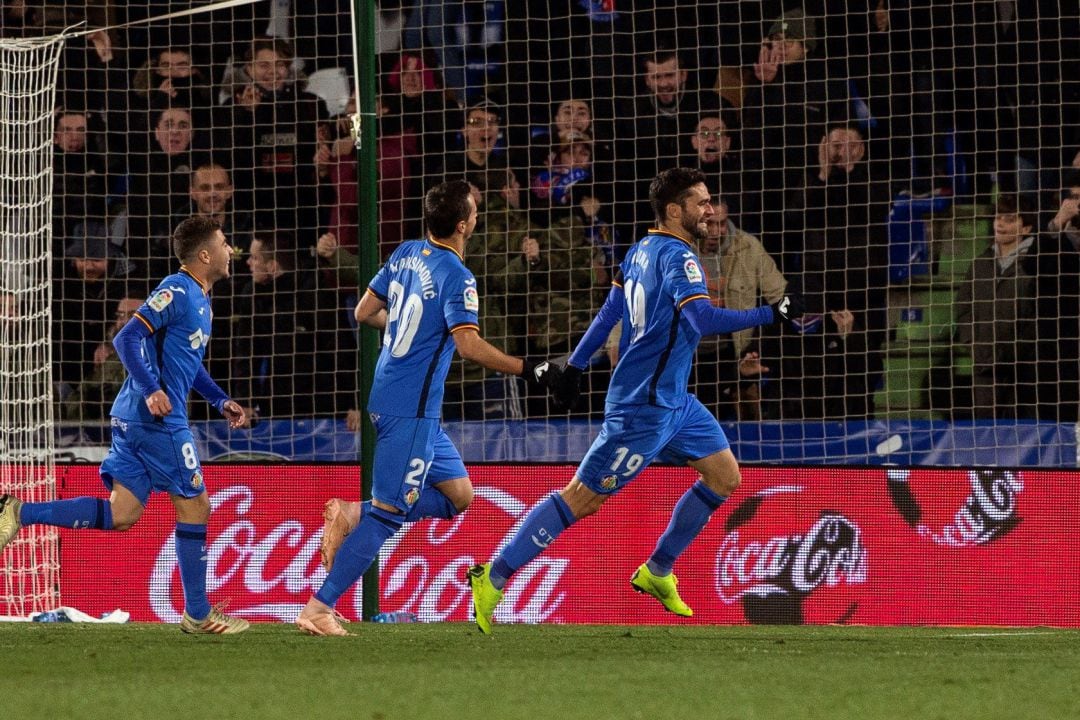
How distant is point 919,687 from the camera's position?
4832 mm

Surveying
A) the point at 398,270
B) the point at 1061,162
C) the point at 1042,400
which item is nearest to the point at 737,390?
the point at 1042,400

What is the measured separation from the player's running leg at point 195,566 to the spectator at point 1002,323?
4599mm

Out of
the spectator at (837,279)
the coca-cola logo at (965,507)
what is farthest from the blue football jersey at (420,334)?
the spectator at (837,279)

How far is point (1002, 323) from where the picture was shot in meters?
9.63

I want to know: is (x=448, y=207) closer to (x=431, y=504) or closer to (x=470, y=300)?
(x=470, y=300)

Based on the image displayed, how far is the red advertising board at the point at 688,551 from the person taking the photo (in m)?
8.59

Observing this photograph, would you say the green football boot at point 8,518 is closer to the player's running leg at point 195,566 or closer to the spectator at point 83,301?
the player's running leg at point 195,566

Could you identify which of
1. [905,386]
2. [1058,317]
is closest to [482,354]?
[905,386]

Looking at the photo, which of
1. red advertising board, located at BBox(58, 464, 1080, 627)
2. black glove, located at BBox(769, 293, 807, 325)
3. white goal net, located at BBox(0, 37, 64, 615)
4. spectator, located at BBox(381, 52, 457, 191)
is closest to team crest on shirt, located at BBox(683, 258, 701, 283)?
black glove, located at BBox(769, 293, 807, 325)

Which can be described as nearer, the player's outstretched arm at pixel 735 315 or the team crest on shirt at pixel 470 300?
the player's outstretched arm at pixel 735 315

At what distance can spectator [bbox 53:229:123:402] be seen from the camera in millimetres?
10828

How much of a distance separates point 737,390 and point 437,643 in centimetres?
Result: 409

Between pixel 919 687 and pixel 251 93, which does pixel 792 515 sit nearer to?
pixel 919 687

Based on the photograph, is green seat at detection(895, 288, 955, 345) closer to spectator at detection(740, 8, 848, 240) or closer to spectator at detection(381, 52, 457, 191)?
spectator at detection(740, 8, 848, 240)
